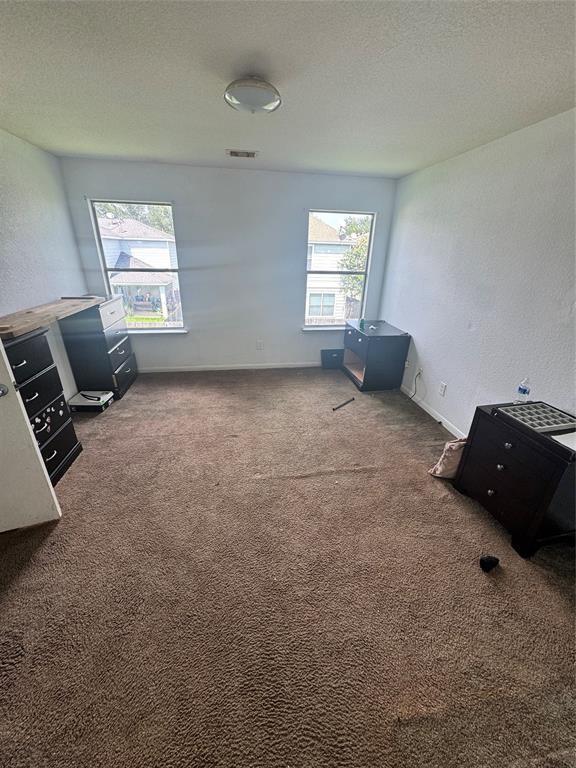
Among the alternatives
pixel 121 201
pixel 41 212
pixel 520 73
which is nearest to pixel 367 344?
pixel 520 73

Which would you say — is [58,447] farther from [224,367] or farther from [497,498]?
[497,498]

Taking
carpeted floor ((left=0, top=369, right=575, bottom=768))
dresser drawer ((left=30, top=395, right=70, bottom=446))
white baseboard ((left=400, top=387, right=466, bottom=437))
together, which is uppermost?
dresser drawer ((left=30, top=395, right=70, bottom=446))

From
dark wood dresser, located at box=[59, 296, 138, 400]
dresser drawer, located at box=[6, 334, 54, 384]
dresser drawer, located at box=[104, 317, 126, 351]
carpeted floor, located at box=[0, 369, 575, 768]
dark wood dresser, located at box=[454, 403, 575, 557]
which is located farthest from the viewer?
dresser drawer, located at box=[104, 317, 126, 351]

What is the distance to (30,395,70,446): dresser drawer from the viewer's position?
6.39ft

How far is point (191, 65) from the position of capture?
4.72 feet

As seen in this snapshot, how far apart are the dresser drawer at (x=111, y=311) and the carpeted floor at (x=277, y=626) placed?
1.54 metres

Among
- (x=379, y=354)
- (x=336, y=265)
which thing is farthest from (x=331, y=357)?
(x=336, y=265)

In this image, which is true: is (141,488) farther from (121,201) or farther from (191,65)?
(121,201)

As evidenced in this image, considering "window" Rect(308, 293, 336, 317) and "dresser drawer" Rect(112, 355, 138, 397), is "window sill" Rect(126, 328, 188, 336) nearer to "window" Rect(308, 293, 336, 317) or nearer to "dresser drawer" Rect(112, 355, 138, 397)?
"dresser drawer" Rect(112, 355, 138, 397)

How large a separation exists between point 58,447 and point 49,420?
220mm

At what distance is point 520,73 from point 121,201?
3.56 m

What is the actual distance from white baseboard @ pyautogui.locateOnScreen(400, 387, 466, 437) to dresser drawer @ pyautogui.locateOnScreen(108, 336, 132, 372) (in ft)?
10.9

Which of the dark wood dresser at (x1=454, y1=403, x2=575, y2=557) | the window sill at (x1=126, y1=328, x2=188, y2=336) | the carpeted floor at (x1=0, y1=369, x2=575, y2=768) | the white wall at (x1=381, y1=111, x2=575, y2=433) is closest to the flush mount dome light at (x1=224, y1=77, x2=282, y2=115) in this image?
the white wall at (x1=381, y1=111, x2=575, y2=433)

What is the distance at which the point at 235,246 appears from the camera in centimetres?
363
